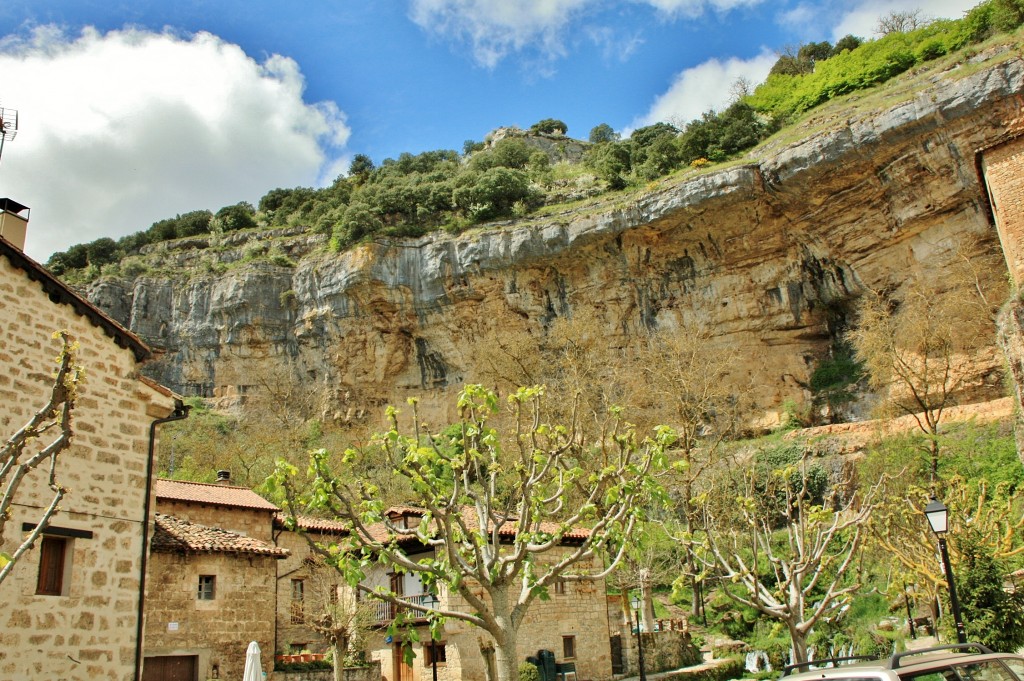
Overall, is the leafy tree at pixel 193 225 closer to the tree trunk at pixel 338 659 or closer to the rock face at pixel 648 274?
the rock face at pixel 648 274

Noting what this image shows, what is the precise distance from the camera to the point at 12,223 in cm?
1324

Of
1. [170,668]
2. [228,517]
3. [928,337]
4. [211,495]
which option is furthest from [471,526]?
[928,337]

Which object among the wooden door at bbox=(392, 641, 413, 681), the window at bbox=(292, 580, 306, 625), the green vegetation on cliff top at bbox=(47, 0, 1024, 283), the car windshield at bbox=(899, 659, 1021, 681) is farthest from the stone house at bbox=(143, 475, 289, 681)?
the green vegetation on cliff top at bbox=(47, 0, 1024, 283)

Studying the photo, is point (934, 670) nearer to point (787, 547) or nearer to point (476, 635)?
point (476, 635)

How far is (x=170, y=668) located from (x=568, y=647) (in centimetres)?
1113

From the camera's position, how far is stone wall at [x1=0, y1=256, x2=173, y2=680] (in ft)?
35.2

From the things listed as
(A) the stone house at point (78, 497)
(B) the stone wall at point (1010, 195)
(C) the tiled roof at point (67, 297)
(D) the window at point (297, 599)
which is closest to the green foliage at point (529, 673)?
(D) the window at point (297, 599)

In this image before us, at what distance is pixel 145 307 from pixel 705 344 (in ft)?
113

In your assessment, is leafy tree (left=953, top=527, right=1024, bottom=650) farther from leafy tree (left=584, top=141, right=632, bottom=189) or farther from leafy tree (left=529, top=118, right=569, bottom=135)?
leafy tree (left=529, top=118, right=569, bottom=135)

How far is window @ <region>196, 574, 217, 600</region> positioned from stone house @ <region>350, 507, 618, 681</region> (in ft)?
15.2

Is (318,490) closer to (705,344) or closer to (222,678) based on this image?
(222,678)

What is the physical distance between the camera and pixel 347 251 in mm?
45125

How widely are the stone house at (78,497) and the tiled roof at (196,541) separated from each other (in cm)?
582

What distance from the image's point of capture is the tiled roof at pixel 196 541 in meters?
17.9
